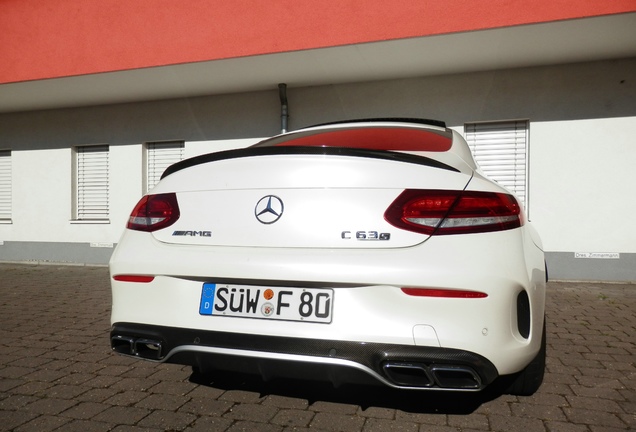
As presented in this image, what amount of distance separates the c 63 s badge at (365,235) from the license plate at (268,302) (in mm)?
232

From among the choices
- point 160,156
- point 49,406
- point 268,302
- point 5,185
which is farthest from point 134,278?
point 5,185

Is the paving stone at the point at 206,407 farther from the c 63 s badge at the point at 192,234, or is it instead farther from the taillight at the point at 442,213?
the taillight at the point at 442,213

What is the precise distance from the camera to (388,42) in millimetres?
6707

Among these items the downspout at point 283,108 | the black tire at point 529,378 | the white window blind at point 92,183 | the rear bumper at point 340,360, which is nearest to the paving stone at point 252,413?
the rear bumper at point 340,360

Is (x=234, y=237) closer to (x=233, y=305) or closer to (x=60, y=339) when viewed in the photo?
(x=233, y=305)

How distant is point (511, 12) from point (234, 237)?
5.34 m

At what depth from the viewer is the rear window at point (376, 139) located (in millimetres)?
2666

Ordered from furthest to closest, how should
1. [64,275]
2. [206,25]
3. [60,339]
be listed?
[64,275]
[206,25]
[60,339]

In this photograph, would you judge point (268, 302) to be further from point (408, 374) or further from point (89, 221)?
point (89, 221)

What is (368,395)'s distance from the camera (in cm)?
286

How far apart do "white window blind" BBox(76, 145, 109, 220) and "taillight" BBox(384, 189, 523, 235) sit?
10.1m

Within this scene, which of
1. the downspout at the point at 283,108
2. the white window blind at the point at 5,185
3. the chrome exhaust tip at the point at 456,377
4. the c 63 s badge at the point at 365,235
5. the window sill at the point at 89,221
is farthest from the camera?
the white window blind at the point at 5,185

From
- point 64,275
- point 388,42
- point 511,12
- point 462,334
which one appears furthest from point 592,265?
point 64,275

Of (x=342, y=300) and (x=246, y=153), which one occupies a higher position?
(x=246, y=153)
